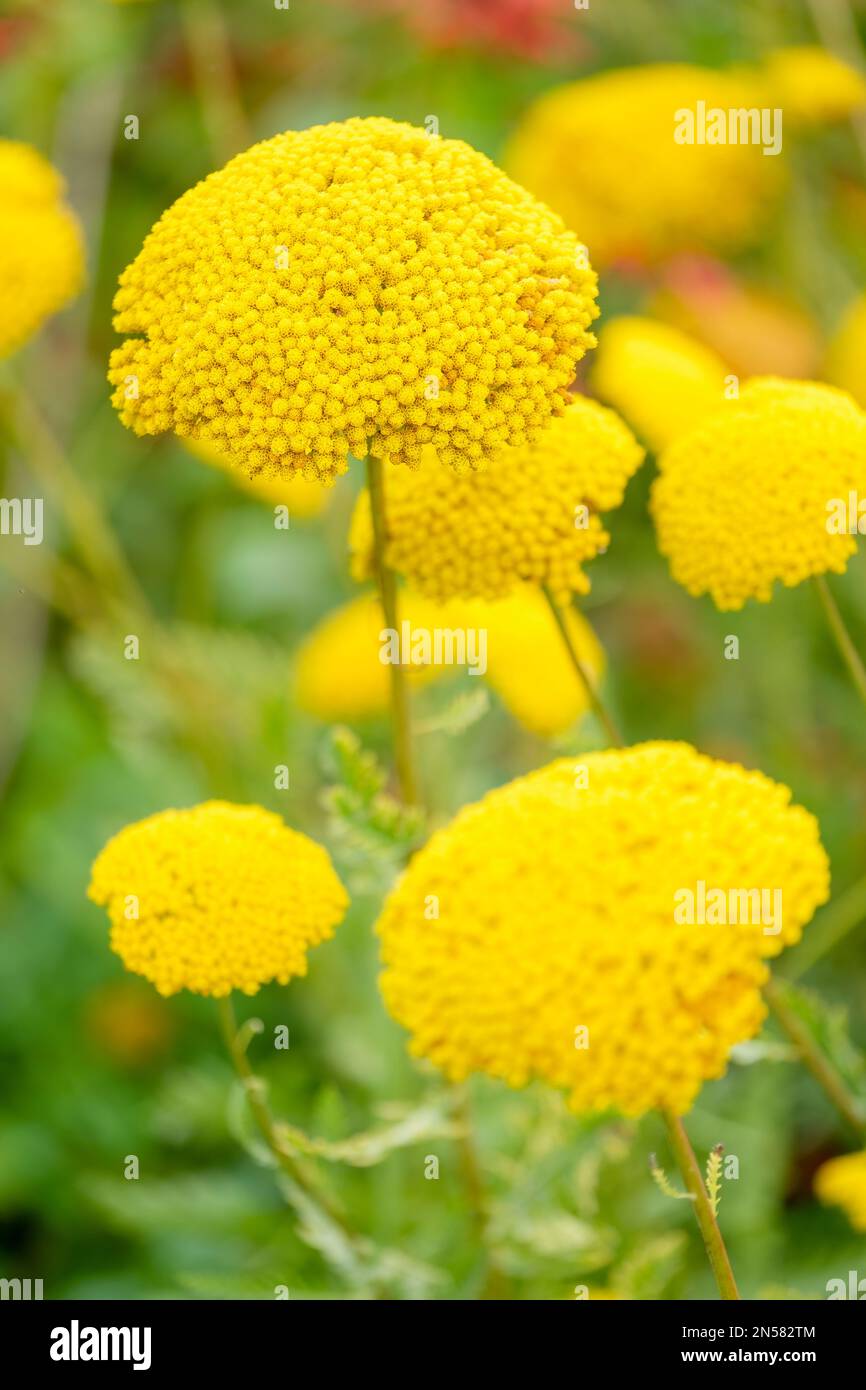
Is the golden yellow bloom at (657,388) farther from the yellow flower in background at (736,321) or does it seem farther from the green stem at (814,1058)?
the yellow flower in background at (736,321)

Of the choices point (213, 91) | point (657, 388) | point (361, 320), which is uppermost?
point (213, 91)

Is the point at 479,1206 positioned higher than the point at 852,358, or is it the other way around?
the point at 852,358

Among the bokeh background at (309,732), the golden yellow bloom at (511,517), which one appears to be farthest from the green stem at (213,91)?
the golden yellow bloom at (511,517)

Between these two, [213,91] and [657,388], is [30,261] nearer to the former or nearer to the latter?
[657,388]

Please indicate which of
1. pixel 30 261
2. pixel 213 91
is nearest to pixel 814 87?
pixel 213 91

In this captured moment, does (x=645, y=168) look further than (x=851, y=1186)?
Yes

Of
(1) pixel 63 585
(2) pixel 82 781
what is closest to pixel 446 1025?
(1) pixel 63 585

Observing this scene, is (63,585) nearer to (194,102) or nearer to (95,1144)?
(95,1144)
